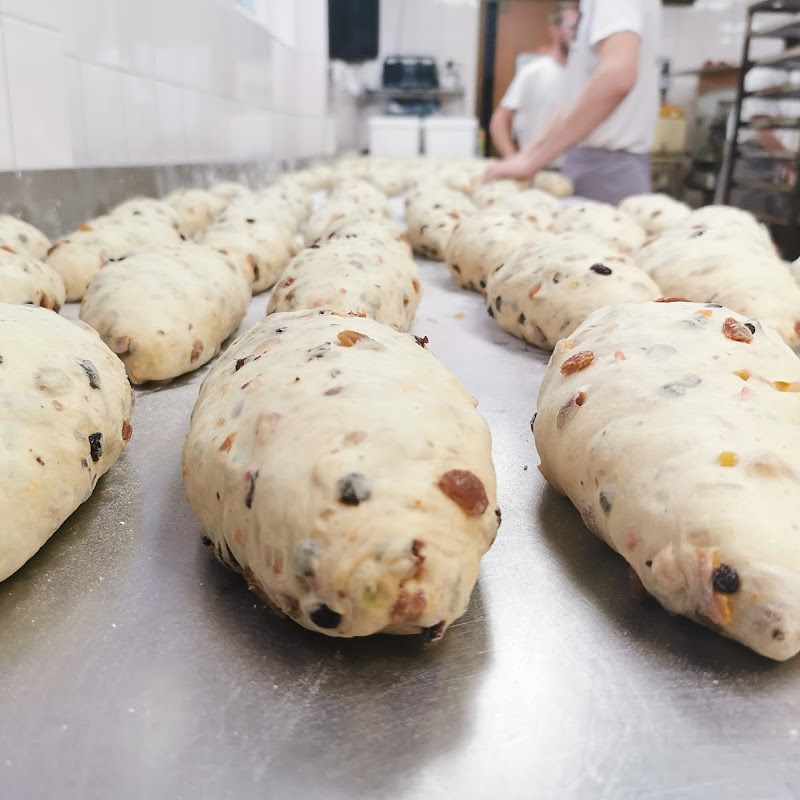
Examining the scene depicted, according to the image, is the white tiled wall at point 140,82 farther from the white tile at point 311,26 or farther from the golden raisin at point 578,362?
the golden raisin at point 578,362

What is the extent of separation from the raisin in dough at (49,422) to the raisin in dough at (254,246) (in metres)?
0.79

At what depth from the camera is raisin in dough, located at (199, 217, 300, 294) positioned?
1.83m

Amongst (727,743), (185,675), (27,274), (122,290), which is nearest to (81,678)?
(185,675)

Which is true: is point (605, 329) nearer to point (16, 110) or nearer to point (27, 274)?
point (27, 274)

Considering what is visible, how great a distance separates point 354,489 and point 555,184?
3489mm

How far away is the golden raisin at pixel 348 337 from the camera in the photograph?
838mm

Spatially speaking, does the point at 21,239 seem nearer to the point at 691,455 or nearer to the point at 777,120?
the point at 691,455

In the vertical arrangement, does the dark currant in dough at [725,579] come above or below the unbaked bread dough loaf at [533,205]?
below

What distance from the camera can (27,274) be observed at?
1.40 m

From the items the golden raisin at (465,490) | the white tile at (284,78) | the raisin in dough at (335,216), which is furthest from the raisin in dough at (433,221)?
the white tile at (284,78)

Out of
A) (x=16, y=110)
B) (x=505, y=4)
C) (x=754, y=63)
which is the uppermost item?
(x=505, y=4)

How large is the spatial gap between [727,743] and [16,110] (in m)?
2.15

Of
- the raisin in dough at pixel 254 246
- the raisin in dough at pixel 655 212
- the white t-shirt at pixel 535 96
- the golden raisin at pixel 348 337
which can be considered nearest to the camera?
the golden raisin at pixel 348 337

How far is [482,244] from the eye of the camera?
1.90 m
